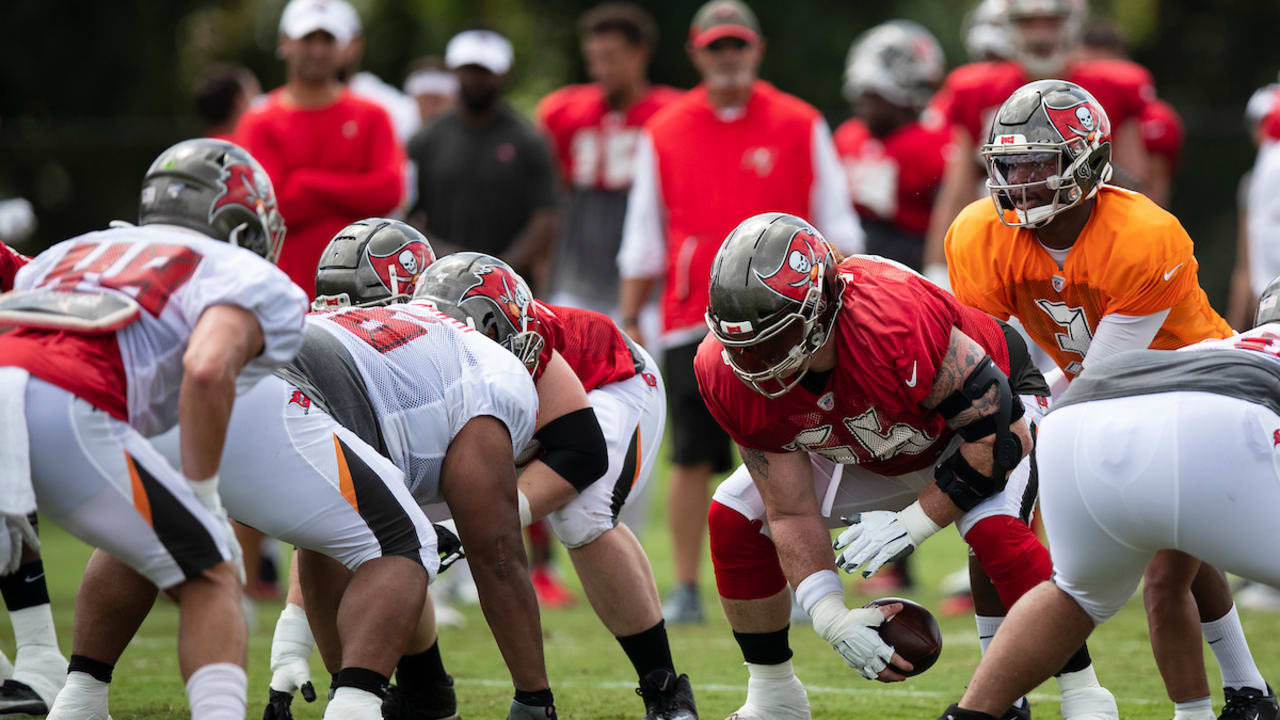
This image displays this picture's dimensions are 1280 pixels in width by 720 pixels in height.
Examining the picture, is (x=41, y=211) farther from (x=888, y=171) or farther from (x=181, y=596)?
(x=181, y=596)

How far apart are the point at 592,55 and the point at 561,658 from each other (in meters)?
3.68

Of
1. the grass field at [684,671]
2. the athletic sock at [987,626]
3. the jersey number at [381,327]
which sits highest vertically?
the jersey number at [381,327]

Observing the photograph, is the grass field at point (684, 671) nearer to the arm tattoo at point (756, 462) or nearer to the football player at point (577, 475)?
the football player at point (577, 475)

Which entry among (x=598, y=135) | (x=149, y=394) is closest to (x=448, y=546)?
(x=149, y=394)

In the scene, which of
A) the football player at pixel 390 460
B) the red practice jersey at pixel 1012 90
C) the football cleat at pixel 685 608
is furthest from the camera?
the red practice jersey at pixel 1012 90

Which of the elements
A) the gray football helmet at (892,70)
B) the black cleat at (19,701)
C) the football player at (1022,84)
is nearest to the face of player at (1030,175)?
the football player at (1022,84)

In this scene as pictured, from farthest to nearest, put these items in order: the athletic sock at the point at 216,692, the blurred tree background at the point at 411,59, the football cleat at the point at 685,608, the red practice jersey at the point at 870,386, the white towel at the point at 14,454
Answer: the blurred tree background at the point at 411,59 < the football cleat at the point at 685,608 < the red practice jersey at the point at 870,386 < the athletic sock at the point at 216,692 < the white towel at the point at 14,454

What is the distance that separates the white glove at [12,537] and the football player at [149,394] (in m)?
0.02

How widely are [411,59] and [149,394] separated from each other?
1602 cm

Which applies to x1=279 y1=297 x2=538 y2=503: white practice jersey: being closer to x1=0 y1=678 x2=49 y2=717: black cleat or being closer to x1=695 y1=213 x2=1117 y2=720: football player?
x1=695 y1=213 x2=1117 y2=720: football player

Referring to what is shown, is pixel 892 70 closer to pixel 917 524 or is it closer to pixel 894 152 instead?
pixel 894 152

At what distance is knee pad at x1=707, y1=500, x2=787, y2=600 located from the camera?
180 inches

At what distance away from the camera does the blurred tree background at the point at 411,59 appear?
15203 mm

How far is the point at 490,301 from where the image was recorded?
185 inches
